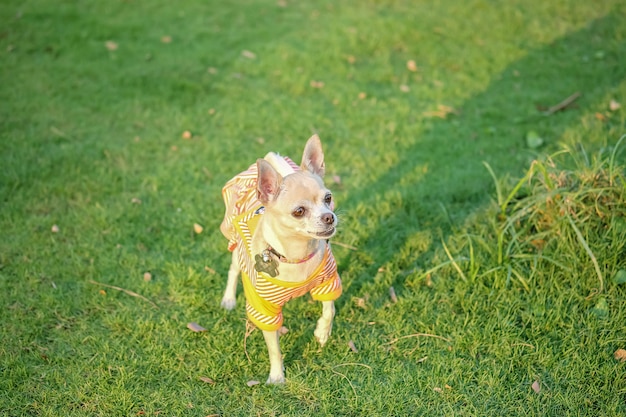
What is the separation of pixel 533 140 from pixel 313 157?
368 centimetres

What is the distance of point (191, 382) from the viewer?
3758mm

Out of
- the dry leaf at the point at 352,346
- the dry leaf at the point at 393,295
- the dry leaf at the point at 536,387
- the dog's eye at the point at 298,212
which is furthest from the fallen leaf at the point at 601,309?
the dog's eye at the point at 298,212

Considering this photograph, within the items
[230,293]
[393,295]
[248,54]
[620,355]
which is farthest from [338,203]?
[248,54]

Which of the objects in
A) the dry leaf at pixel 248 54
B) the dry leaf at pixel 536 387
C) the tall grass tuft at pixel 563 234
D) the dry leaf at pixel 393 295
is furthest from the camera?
the dry leaf at pixel 248 54

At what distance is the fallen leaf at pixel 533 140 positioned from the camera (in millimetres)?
6262

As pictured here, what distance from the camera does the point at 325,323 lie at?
12.6 feet

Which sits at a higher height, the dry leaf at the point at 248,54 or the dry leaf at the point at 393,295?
the dry leaf at the point at 393,295

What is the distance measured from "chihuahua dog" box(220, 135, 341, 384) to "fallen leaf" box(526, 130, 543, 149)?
349 cm

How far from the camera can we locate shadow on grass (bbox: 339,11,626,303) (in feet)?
16.1

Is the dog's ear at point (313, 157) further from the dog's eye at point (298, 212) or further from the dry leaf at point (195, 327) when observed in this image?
the dry leaf at point (195, 327)

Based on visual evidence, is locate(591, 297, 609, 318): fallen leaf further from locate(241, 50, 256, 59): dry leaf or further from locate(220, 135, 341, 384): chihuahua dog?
locate(241, 50, 256, 59): dry leaf

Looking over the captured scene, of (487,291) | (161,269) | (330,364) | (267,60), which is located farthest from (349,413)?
(267,60)

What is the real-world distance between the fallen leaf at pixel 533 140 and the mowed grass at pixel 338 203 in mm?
55

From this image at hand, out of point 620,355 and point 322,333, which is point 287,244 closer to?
point 322,333
